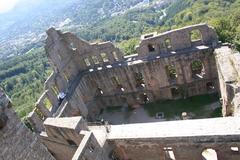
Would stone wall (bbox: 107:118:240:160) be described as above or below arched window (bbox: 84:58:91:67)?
below

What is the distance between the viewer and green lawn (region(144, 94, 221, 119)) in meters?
31.9

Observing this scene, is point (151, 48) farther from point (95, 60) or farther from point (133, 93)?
point (95, 60)

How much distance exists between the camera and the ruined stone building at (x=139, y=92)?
21.6 meters

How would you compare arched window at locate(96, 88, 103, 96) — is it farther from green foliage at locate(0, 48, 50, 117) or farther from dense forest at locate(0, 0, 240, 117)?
green foliage at locate(0, 48, 50, 117)

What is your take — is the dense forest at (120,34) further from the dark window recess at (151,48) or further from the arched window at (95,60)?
the arched window at (95,60)

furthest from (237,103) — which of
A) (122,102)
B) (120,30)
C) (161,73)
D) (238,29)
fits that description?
(120,30)

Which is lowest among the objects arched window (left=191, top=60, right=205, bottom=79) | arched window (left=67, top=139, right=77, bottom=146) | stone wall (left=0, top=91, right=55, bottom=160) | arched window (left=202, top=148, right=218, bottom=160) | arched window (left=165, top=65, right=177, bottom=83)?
arched window (left=202, top=148, right=218, bottom=160)

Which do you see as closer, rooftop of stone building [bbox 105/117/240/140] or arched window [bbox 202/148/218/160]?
rooftop of stone building [bbox 105/117/240/140]

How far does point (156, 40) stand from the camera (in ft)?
105

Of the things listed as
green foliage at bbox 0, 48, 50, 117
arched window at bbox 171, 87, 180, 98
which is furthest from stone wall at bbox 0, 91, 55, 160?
green foliage at bbox 0, 48, 50, 117

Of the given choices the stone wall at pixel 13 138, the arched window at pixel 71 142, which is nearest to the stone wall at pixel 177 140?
the arched window at pixel 71 142

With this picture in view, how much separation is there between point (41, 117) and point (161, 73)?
43.9ft

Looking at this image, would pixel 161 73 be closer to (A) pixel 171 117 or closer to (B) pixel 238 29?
(A) pixel 171 117

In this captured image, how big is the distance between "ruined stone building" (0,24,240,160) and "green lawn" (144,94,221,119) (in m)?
0.70
